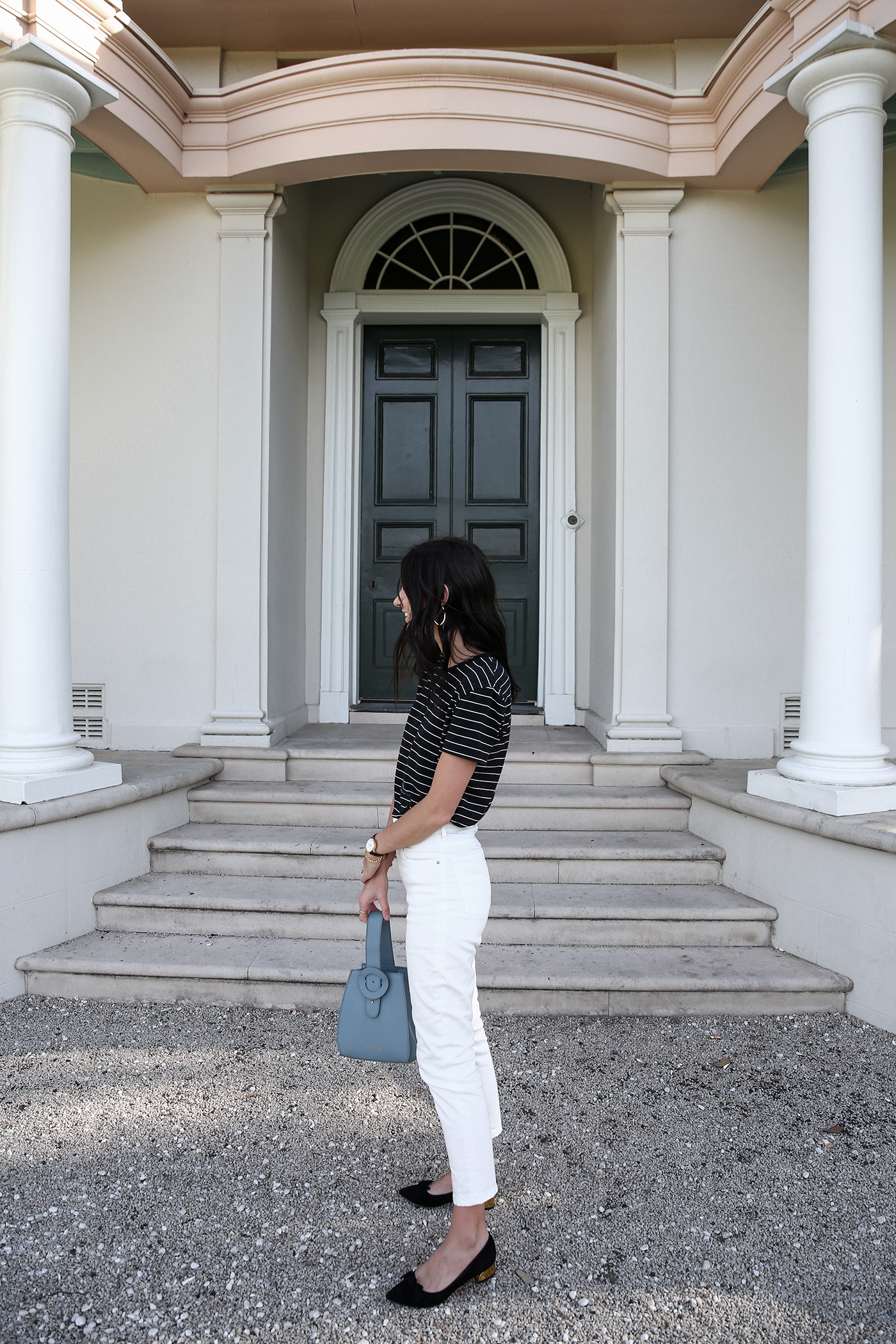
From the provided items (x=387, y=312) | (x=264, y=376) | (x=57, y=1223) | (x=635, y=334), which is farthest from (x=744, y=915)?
(x=387, y=312)

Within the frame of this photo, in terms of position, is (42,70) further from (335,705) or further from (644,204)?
(335,705)

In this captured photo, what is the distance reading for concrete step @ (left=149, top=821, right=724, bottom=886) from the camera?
A: 13.0ft

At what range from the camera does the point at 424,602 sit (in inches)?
75.4

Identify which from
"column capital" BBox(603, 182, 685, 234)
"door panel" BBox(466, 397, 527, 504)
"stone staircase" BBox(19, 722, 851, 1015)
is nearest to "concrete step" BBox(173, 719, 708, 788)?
"stone staircase" BBox(19, 722, 851, 1015)

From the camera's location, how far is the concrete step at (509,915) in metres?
3.56

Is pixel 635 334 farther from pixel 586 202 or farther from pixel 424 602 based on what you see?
pixel 424 602

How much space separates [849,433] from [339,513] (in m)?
3.43

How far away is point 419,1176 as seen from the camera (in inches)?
90.3

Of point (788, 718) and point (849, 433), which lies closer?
point (849, 433)

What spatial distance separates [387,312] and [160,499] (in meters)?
2.10

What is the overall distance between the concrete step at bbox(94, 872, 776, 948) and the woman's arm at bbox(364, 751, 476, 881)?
5.93 ft

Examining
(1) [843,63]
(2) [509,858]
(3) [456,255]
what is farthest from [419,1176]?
(3) [456,255]

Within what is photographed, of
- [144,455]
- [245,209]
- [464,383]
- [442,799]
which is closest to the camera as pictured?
[442,799]

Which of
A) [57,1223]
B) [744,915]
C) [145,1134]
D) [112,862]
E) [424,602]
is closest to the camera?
[424,602]
